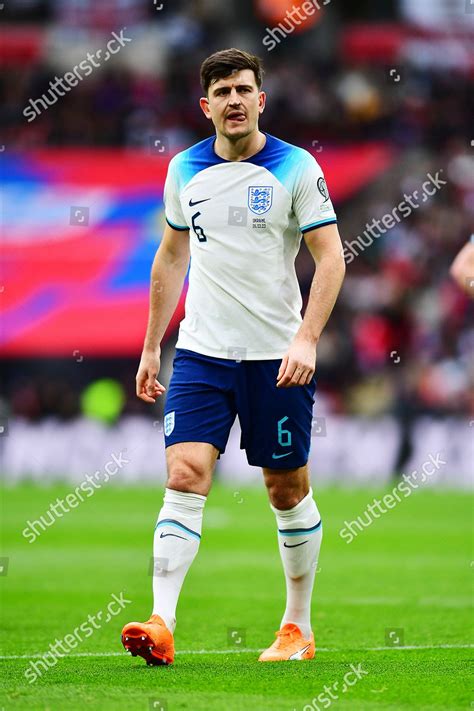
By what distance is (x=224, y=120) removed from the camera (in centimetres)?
648

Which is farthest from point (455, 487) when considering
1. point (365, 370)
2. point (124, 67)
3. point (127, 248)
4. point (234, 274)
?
point (234, 274)

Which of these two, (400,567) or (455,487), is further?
(455,487)

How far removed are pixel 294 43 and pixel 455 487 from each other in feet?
41.6

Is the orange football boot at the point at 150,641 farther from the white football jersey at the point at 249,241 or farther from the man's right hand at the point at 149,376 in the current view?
the white football jersey at the point at 249,241

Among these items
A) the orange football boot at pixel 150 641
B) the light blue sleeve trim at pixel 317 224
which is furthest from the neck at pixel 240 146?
the orange football boot at pixel 150 641

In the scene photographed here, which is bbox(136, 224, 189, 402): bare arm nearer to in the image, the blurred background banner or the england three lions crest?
the england three lions crest

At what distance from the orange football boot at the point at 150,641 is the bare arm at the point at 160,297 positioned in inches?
47.9

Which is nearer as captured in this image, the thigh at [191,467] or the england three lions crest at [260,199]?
the thigh at [191,467]

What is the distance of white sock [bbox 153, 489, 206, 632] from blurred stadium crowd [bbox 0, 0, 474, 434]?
52.5ft

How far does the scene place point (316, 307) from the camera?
20.9ft

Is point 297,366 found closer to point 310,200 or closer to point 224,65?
point 310,200

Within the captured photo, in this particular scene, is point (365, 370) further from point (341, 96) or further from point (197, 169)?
point (197, 169)

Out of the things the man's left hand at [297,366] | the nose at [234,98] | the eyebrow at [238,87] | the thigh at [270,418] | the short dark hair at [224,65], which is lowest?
the thigh at [270,418]

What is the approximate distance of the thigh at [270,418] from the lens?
6.52 metres
